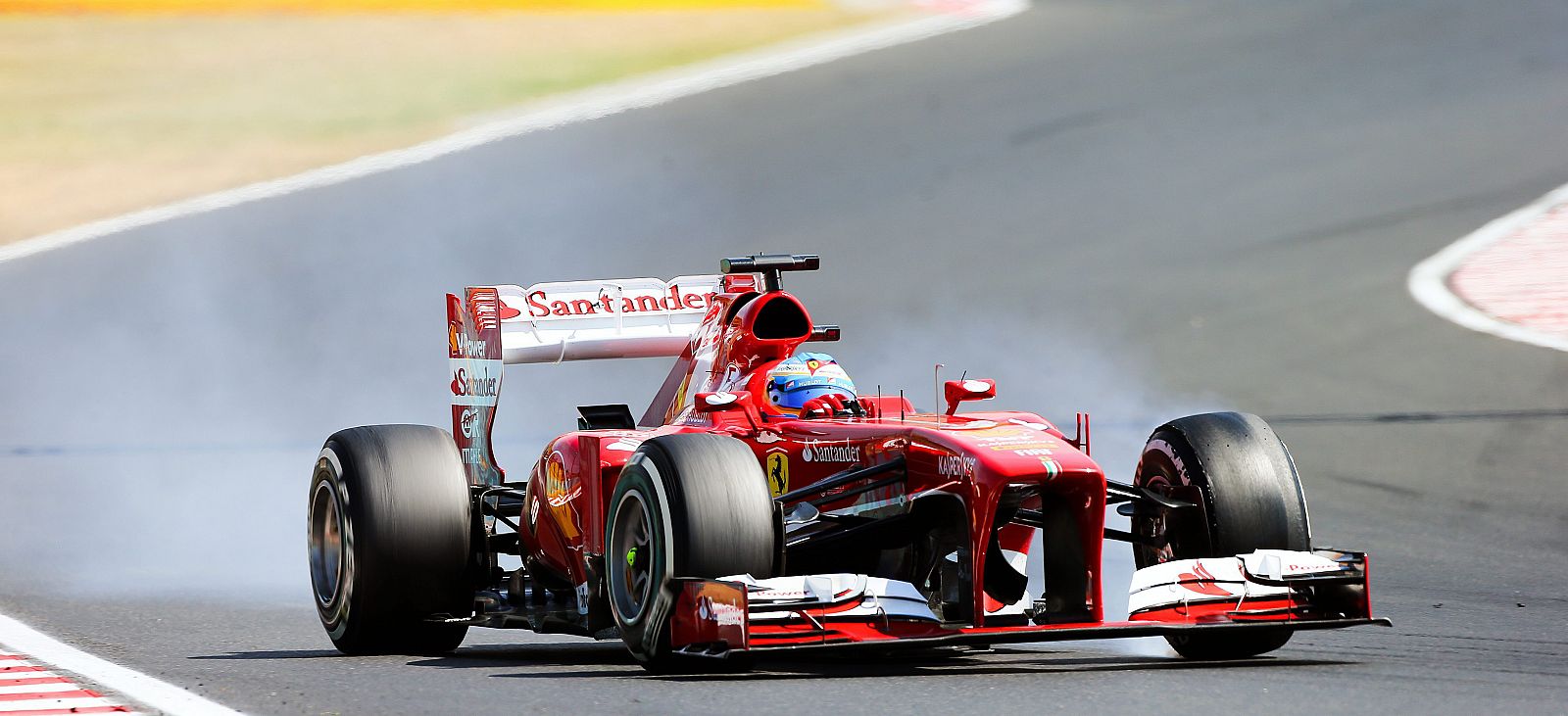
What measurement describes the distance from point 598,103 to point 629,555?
22572 millimetres

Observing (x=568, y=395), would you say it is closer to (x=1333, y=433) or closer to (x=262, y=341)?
(x=262, y=341)

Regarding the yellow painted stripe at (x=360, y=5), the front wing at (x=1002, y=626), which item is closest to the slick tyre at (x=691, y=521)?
the front wing at (x=1002, y=626)

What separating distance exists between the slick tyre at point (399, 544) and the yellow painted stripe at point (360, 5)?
26049 mm

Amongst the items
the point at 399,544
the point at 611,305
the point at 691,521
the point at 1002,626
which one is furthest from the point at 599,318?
the point at 1002,626

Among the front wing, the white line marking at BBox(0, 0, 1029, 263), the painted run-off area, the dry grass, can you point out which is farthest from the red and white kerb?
the dry grass

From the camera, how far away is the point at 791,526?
8.87 m

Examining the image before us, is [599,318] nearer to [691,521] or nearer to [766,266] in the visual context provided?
[766,266]

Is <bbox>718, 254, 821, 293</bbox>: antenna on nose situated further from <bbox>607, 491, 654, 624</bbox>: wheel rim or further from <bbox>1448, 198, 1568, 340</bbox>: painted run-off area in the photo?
<bbox>1448, 198, 1568, 340</bbox>: painted run-off area

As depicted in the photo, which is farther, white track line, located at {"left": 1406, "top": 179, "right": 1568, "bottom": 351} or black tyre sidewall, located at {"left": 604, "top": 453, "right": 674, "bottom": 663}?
white track line, located at {"left": 1406, "top": 179, "right": 1568, "bottom": 351}

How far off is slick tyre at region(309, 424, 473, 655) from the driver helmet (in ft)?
5.05

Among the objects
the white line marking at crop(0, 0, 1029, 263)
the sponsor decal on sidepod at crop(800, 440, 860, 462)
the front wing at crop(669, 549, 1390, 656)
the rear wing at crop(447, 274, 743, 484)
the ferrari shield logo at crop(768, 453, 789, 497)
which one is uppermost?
the white line marking at crop(0, 0, 1029, 263)

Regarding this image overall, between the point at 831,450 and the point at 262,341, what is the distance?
15169 mm

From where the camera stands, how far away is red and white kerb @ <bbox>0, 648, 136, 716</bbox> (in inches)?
300

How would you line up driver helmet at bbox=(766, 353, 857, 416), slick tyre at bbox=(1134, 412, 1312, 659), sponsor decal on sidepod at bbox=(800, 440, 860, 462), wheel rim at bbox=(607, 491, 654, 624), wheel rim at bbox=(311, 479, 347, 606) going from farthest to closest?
wheel rim at bbox=(311, 479, 347, 606), driver helmet at bbox=(766, 353, 857, 416), sponsor decal on sidepod at bbox=(800, 440, 860, 462), slick tyre at bbox=(1134, 412, 1312, 659), wheel rim at bbox=(607, 491, 654, 624)
